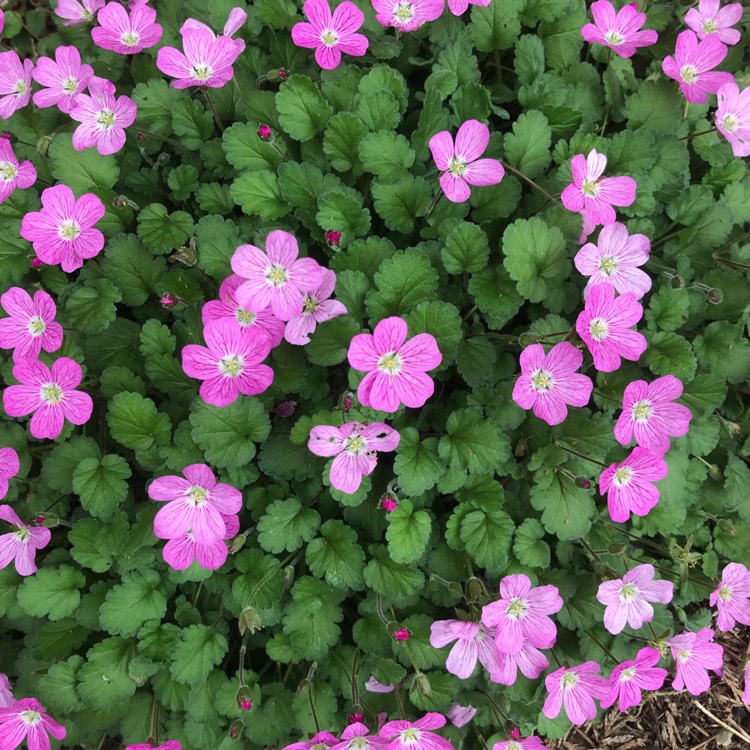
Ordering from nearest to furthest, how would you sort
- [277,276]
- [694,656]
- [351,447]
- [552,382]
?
[277,276]
[351,447]
[552,382]
[694,656]

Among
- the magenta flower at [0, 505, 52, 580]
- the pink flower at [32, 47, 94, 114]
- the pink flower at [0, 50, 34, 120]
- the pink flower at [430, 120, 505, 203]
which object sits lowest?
the magenta flower at [0, 505, 52, 580]

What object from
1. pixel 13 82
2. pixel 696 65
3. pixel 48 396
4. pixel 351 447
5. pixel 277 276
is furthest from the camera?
pixel 13 82

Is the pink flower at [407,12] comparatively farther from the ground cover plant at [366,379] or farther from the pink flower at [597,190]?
the pink flower at [597,190]

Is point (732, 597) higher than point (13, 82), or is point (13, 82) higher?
point (13, 82)

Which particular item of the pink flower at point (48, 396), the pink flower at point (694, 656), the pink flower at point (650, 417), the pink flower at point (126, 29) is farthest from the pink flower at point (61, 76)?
the pink flower at point (694, 656)

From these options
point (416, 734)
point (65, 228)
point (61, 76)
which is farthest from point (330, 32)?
point (416, 734)

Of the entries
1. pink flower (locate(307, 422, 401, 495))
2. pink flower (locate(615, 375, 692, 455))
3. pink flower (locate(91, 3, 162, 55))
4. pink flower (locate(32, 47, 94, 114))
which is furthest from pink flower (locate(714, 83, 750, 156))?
pink flower (locate(32, 47, 94, 114))

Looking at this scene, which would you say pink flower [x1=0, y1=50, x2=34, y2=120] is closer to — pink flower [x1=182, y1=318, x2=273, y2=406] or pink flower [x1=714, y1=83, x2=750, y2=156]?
pink flower [x1=182, y1=318, x2=273, y2=406]

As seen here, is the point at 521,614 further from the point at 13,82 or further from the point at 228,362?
the point at 13,82
